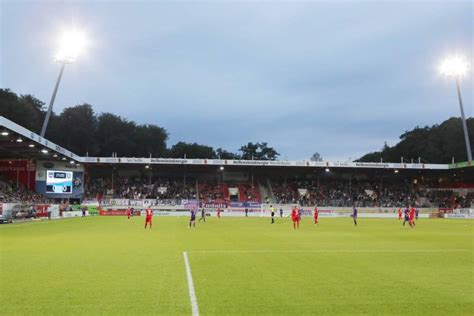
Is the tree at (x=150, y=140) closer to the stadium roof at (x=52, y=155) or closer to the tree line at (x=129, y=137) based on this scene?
the tree line at (x=129, y=137)

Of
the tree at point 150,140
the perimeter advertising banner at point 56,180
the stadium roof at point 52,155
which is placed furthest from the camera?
the tree at point 150,140

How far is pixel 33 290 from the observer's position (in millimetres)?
10188

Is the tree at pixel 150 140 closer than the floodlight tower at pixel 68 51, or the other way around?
the floodlight tower at pixel 68 51

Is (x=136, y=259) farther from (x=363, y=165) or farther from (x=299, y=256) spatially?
(x=363, y=165)

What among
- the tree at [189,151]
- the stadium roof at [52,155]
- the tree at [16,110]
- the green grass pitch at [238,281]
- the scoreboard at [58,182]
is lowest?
the green grass pitch at [238,281]

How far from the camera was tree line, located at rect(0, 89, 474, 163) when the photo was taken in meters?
93.9

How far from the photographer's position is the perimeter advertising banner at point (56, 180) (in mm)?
61281

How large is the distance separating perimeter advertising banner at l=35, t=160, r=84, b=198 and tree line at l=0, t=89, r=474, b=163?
18.9m

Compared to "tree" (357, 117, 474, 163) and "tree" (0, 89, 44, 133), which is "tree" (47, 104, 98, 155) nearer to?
"tree" (0, 89, 44, 133)

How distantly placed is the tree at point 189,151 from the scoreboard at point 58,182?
51139 millimetres

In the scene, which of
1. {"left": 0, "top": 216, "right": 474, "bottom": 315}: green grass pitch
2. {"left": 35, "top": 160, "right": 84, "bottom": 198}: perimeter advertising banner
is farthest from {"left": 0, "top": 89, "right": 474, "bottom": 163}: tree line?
{"left": 0, "top": 216, "right": 474, "bottom": 315}: green grass pitch

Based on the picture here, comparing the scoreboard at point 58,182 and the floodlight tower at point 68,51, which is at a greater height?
the floodlight tower at point 68,51

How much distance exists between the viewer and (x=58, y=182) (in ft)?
202

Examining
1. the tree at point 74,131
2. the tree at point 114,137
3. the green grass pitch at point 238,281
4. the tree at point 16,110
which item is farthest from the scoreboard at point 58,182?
the green grass pitch at point 238,281
